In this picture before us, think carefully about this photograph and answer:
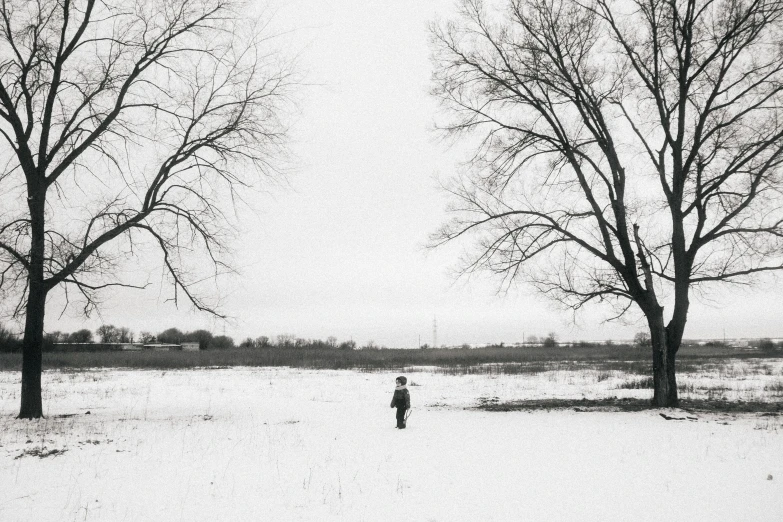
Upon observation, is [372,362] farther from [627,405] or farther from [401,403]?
[401,403]

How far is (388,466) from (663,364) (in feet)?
30.9

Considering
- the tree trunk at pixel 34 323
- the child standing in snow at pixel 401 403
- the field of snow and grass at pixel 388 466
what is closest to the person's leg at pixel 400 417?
the child standing in snow at pixel 401 403

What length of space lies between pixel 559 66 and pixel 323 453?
11.8 metres

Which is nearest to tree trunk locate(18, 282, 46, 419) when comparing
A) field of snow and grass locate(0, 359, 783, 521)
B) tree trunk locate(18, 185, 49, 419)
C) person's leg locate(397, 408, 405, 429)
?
tree trunk locate(18, 185, 49, 419)

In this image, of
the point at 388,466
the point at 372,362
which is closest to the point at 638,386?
the point at 388,466

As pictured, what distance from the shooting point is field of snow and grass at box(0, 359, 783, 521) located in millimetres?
6012

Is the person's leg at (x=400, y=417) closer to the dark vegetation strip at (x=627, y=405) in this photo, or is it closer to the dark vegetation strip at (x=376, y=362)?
the dark vegetation strip at (x=627, y=405)

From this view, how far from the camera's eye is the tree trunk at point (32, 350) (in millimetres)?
11969

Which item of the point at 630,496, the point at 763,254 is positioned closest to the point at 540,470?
the point at 630,496

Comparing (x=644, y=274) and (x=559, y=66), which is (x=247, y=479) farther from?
(x=559, y=66)

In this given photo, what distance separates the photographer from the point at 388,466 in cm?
804

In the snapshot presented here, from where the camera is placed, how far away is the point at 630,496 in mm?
6422

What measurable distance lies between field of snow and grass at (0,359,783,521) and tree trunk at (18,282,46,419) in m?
0.57

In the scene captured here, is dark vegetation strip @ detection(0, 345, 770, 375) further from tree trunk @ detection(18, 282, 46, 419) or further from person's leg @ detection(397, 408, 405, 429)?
tree trunk @ detection(18, 282, 46, 419)
